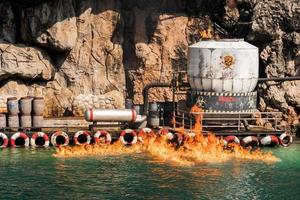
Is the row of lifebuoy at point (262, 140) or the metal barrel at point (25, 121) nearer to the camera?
the row of lifebuoy at point (262, 140)

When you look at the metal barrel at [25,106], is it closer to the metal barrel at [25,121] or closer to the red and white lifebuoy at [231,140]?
the metal barrel at [25,121]

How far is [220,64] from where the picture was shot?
50406mm

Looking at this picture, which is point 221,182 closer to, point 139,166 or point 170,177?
point 170,177

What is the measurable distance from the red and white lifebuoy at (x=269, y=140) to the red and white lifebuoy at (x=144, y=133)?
7991 mm

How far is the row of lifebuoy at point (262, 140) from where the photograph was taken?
4947 centimetres

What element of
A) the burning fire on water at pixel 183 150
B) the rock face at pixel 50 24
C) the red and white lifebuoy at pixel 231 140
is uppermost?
the rock face at pixel 50 24

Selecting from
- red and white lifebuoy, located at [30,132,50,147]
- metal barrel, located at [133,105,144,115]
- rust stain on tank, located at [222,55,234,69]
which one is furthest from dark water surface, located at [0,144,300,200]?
rust stain on tank, located at [222,55,234,69]

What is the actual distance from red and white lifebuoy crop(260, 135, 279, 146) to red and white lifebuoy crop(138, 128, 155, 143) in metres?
7.99

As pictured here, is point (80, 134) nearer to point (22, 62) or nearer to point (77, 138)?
point (77, 138)

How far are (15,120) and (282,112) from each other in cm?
2066

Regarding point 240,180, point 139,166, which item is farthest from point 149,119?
point 240,180

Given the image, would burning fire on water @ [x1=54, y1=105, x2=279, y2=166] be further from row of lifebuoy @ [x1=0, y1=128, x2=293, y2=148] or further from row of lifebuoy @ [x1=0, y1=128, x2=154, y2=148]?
row of lifebuoy @ [x1=0, y1=128, x2=154, y2=148]

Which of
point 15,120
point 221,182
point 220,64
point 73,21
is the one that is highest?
point 73,21

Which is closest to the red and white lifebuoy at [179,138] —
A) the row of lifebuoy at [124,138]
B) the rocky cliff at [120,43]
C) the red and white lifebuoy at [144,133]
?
the row of lifebuoy at [124,138]
